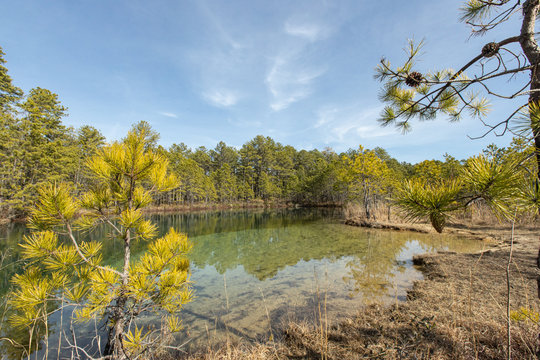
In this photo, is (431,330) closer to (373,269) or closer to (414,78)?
(414,78)

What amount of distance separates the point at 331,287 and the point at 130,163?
5720 millimetres

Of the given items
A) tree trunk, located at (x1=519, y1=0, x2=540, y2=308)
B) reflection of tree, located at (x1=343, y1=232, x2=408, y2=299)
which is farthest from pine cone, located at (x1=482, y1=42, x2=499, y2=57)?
reflection of tree, located at (x1=343, y1=232, x2=408, y2=299)

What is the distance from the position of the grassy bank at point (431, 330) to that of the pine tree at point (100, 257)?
117 centimetres

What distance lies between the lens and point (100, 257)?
1497mm

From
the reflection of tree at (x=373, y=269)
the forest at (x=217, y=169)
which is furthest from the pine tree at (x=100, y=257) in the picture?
the reflection of tree at (x=373, y=269)

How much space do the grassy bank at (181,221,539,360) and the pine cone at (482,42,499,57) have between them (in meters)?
1.31

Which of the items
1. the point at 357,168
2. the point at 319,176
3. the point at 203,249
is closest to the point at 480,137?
the point at 203,249

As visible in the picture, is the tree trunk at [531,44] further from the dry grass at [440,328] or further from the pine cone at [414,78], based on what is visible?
the dry grass at [440,328]

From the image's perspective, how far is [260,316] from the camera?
12.7ft

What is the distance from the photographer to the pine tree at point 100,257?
1392 mm

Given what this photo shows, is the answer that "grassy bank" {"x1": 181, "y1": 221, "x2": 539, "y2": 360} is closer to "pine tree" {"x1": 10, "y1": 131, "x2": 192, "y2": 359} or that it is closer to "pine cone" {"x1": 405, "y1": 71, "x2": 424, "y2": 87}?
"pine tree" {"x1": 10, "y1": 131, "x2": 192, "y2": 359}

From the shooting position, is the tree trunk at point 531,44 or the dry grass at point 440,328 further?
the dry grass at point 440,328

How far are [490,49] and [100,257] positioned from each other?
3.24 meters

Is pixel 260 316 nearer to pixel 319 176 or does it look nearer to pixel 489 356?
pixel 489 356
